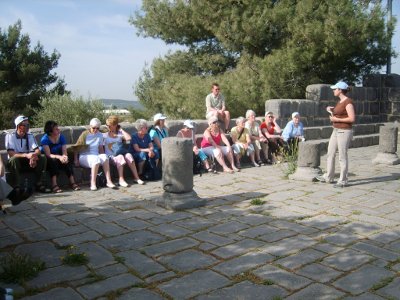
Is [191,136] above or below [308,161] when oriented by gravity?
above

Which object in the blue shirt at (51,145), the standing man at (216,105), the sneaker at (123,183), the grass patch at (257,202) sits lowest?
the grass patch at (257,202)

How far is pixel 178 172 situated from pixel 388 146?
5878mm

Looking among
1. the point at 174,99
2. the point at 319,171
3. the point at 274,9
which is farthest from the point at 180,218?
the point at 174,99

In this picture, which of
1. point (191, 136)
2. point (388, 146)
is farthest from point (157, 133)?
point (388, 146)

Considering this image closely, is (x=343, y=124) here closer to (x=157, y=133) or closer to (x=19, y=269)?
(x=157, y=133)

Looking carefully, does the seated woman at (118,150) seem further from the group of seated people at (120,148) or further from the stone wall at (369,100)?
the stone wall at (369,100)

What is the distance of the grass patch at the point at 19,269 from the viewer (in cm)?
352

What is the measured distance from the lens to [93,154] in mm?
7359

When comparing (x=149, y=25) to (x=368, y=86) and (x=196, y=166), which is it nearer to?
(x=368, y=86)

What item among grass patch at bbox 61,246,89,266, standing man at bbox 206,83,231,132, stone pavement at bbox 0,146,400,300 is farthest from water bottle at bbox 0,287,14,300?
standing man at bbox 206,83,231,132

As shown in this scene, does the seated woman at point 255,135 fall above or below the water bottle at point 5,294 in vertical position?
above

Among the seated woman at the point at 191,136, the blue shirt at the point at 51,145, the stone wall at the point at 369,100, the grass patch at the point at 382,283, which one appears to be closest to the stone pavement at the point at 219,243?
the grass patch at the point at 382,283

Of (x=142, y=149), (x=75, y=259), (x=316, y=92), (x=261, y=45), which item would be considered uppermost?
(x=261, y=45)

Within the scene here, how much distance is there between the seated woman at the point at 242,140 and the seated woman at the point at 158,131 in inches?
66.8
